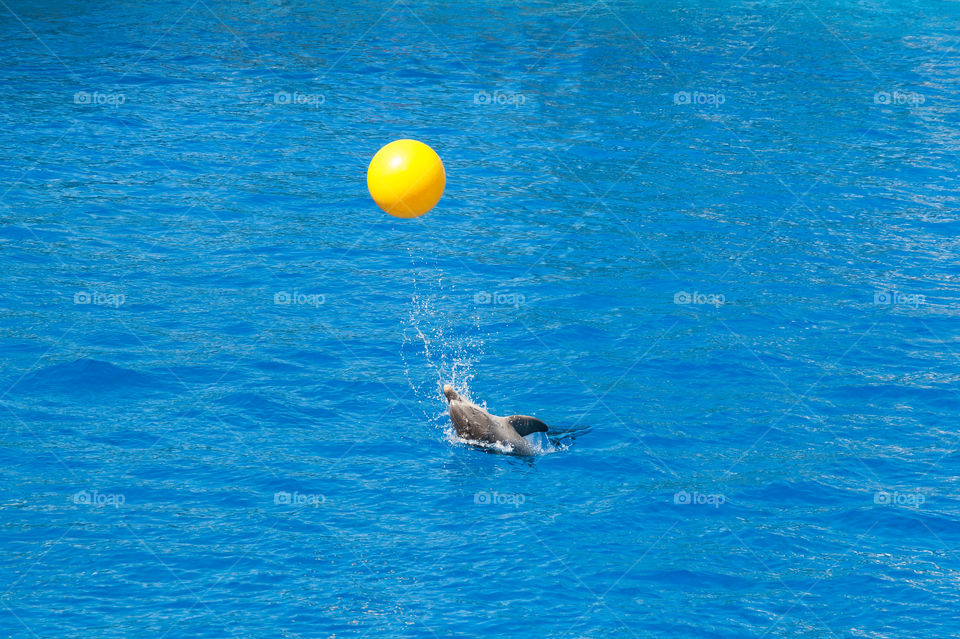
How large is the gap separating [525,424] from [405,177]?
3.59m

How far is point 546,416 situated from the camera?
15539 mm

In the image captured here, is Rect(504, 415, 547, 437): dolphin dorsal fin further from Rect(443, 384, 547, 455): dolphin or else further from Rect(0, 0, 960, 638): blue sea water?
Rect(0, 0, 960, 638): blue sea water

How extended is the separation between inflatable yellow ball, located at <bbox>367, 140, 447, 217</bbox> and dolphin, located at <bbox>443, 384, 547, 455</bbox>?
259 cm

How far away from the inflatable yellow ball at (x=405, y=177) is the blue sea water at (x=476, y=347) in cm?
329

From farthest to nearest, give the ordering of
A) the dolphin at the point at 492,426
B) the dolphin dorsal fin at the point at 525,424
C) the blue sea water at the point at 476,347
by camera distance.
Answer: the dolphin at the point at 492,426
the dolphin dorsal fin at the point at 525,424
the blue sea water at the point at 476,347

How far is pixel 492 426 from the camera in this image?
47.7 feet

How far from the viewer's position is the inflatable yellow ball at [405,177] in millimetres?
13781

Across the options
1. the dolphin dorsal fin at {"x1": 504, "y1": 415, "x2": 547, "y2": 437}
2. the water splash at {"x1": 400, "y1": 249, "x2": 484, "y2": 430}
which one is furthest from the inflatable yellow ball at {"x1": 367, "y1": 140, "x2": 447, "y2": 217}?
the water splash at {"x1": 400, "y1": 249, "x2": 484, "y2": 430}

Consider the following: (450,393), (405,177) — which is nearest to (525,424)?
(450,393)

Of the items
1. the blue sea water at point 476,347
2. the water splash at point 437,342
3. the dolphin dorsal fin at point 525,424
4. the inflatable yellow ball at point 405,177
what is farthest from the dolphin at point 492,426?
the inflatable yellow ball at point 405,177

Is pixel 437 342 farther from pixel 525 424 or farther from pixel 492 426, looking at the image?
pixel 525 424

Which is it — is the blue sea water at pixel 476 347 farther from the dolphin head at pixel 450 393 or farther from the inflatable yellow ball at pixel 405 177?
the inflatable yellow ball at pixel 405 177

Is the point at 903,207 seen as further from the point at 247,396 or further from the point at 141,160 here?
the point at 141,160

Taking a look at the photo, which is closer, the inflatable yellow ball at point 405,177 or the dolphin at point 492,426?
the inflatable yellow ball at point 405,177
